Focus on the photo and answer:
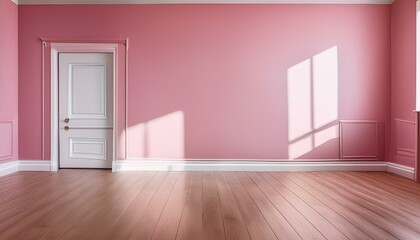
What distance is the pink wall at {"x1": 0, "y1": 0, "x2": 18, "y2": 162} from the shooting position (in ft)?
18.3

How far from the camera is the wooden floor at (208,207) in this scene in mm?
2729

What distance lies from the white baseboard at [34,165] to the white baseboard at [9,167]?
0.08 metres

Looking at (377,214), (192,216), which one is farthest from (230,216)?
(377,214)

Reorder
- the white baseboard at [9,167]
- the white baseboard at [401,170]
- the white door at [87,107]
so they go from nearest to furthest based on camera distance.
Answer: the white baseboard at [401,170] < the white baseboard at [9,167] < the white door at [87,107]

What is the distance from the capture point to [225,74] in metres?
6.04

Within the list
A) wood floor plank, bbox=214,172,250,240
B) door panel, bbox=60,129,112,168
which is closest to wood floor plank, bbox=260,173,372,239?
wood floor plank, bbox=214,172,250,240

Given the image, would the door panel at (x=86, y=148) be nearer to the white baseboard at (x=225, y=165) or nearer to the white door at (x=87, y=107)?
the white door at (x=87, y=107)

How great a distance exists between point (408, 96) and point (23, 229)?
585 centimetres

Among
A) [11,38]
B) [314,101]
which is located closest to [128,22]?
[11,38]

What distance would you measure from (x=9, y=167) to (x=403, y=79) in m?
7.08

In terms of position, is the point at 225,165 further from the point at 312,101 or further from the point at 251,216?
the point at 251,216

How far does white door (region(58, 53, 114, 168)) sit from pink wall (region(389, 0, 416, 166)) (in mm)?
5237

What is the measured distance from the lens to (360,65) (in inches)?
239

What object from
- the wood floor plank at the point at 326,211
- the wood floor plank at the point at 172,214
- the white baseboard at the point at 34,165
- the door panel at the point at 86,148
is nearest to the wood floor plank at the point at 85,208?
the wood floor plank at the point at 172,214
